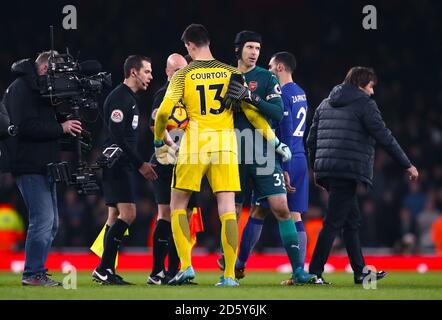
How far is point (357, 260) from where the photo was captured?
10.6 m

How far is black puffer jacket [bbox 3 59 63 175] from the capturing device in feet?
32.1

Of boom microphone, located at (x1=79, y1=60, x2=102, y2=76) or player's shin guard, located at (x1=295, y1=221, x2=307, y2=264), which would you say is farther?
player's shin guard, located at (x1=295, y1=221, x2=307, y2=264)

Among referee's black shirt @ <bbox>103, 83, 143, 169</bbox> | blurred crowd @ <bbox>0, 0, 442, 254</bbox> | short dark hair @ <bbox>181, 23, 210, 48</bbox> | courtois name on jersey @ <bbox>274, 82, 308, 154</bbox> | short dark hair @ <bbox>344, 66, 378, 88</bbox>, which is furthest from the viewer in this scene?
blurred crowd @ <bbox>0, 0, 442, 254</bbox>

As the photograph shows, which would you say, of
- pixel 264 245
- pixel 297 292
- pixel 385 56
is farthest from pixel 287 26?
pixel 297 292

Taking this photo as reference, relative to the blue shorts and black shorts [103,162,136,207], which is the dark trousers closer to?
the blue shorts

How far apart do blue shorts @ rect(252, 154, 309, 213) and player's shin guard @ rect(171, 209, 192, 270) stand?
1.63 metres

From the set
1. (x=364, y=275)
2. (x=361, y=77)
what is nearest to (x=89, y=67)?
(x=361, y=77)

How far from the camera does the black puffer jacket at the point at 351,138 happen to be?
404 inches

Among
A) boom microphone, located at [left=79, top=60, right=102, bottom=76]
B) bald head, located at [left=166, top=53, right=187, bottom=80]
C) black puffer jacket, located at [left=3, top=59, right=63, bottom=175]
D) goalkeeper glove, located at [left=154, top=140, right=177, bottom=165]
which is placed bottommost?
goalkeeper glove, located at [left=154, top=140, right=177, bottom=165]

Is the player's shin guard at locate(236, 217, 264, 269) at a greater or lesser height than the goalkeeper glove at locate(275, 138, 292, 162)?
lesser

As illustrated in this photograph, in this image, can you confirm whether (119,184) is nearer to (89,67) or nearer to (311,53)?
(89,67)

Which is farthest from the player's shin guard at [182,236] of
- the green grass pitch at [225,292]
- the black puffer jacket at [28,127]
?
the black puffer jacket at [28,127]

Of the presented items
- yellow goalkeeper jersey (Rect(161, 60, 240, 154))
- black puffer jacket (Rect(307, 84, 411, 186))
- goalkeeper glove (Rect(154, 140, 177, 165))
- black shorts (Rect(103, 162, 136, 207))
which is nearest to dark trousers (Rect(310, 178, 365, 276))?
black puffer jacket (Rect(307, 84, 411, 186))

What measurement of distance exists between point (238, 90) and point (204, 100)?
31 cm
